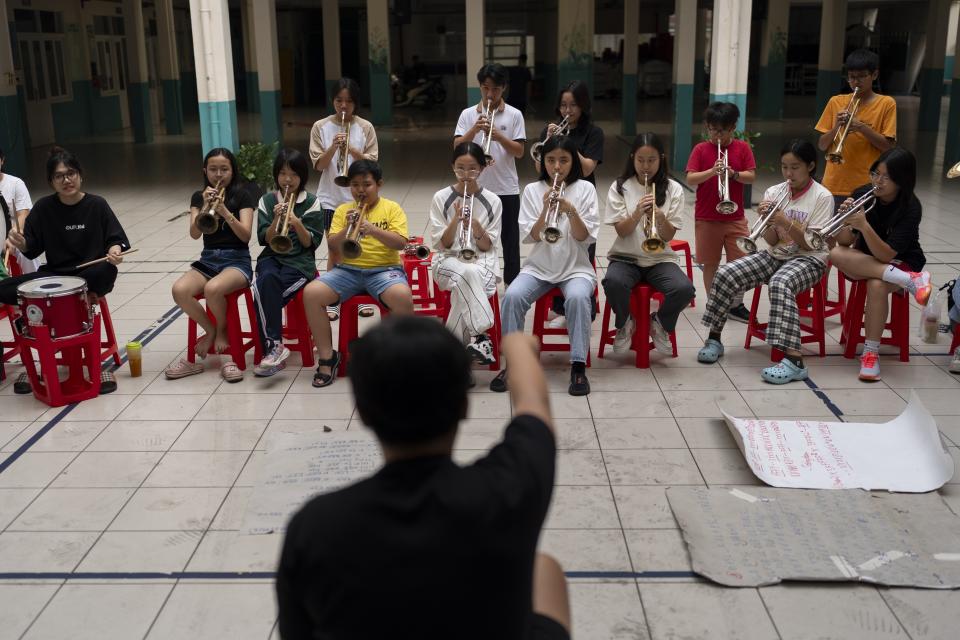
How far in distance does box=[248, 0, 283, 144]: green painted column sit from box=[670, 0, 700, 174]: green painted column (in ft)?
16.5

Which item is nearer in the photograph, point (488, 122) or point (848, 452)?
point (848, 452)

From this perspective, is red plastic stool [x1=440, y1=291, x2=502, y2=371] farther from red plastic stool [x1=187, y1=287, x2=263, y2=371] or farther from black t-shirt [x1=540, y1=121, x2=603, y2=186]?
black t-shirt [x1=540, y1=121, x2=603, y2=186]

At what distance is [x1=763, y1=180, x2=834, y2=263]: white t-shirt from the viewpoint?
4941 millimetres

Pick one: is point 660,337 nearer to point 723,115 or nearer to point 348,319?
point 723,115

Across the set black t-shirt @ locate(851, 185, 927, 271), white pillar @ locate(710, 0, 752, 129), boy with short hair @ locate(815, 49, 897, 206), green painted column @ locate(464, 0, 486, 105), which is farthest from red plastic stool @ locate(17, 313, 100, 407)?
green painted column @ locate(464, 0, 486, 105)

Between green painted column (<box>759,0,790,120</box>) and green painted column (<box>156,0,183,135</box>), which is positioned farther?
green painted column (<box>759,0,790,120</box>)

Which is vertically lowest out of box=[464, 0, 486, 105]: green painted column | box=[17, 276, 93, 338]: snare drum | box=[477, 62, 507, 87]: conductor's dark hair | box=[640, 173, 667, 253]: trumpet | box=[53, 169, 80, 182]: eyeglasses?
box=[17, 276, 93, 338]: snare drum

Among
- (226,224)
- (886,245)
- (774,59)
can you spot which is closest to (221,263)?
(226,224)

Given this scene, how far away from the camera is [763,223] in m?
4.91

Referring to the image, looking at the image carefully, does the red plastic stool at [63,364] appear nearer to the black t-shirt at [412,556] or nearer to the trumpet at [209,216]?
the trumpet at [209,216]

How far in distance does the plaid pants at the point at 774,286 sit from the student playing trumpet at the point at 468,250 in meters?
1.20

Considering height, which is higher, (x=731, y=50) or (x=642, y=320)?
(x=731, y=50)

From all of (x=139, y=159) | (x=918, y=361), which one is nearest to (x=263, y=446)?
(x=918, y=361)

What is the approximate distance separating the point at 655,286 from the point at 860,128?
1.78 meters
